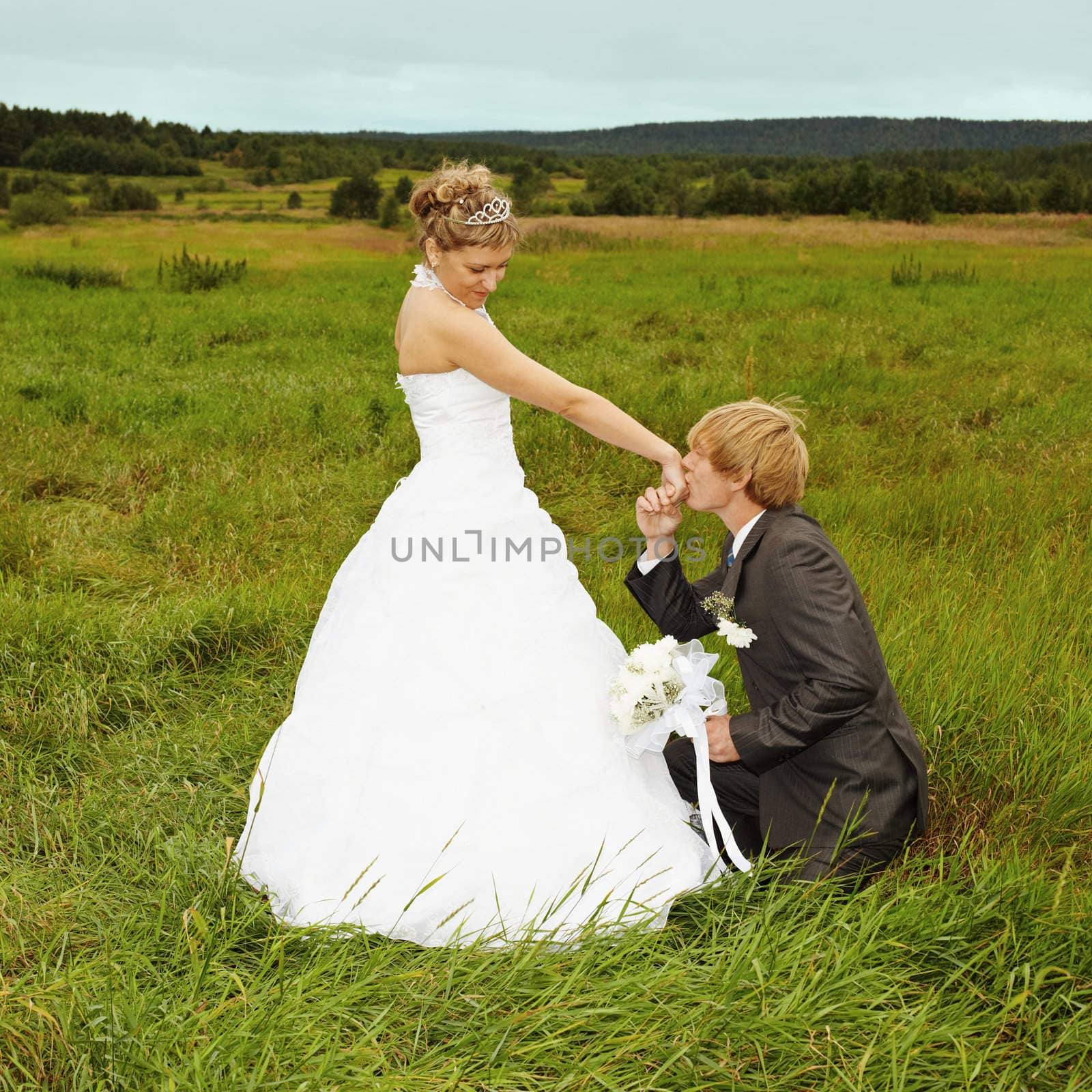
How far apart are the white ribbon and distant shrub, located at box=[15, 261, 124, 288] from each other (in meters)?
20.1

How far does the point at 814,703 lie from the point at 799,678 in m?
0.18

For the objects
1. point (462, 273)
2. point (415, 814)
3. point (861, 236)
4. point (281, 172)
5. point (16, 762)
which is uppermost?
point (281, 172)

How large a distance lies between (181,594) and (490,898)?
332cm

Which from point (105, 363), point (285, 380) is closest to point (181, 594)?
point (285, 380)

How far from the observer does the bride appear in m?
2.93

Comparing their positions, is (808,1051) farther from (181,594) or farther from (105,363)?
(105,363)

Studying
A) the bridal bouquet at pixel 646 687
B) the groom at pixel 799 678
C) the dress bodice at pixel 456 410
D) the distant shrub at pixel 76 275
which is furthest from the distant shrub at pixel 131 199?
the bridal bouquet at pixel 646 687

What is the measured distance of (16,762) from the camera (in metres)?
4.02

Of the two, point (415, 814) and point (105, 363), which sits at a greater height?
point (105, 363)

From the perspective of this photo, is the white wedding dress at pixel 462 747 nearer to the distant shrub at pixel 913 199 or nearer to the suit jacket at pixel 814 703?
the suit jacket at pixel 814 703

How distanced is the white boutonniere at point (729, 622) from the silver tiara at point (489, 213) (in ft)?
4.71

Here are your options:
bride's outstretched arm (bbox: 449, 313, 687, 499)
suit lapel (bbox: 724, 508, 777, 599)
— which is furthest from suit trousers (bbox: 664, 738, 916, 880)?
bride's outstretched arm (bbox: 449, 313, 687, 499)

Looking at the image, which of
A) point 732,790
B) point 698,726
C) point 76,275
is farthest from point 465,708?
point 76,275

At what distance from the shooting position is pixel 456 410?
331cm
